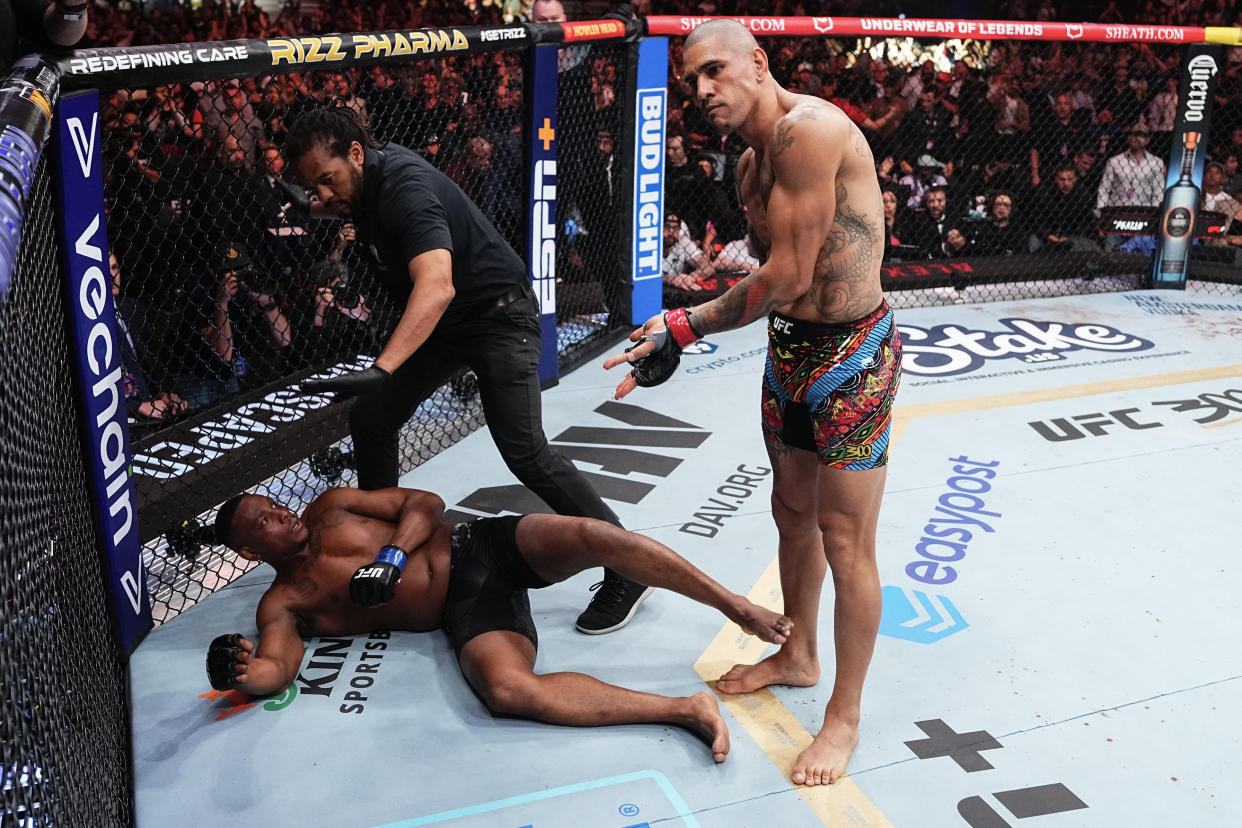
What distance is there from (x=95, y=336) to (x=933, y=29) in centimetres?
428

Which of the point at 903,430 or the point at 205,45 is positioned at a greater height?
the point at 205,45

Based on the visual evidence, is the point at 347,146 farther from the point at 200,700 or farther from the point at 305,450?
the point at 305,450

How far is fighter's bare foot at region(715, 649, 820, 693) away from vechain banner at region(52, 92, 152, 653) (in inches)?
55.9

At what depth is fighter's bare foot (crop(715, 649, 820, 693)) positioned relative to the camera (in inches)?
96.0

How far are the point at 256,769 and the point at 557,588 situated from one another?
0.97 metres

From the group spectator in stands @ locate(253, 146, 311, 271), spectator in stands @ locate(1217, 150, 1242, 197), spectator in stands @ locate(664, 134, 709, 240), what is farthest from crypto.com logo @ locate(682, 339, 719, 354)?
spectator in stands @ locate(1217, 150, 1242, 197)

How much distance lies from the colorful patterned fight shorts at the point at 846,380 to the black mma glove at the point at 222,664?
1254 millimetres

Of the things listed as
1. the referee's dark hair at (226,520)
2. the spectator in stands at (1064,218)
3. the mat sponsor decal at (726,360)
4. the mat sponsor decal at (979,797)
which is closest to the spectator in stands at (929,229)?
the spectator in stands at (1064,218)

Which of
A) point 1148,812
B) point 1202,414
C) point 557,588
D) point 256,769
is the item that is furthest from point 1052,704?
point 1202,414

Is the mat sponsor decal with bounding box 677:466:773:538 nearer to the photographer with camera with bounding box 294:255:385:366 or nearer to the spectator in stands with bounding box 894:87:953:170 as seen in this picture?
the photographer with camera with bounding box 294:255:385:366

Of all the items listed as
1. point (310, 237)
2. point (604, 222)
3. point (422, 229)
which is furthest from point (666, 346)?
point (604, 222)

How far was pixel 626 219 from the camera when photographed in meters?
5.01

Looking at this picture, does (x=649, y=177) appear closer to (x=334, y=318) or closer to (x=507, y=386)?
(x=334, y=318)

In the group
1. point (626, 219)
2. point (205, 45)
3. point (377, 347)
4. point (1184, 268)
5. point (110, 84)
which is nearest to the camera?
point (110, 84)
